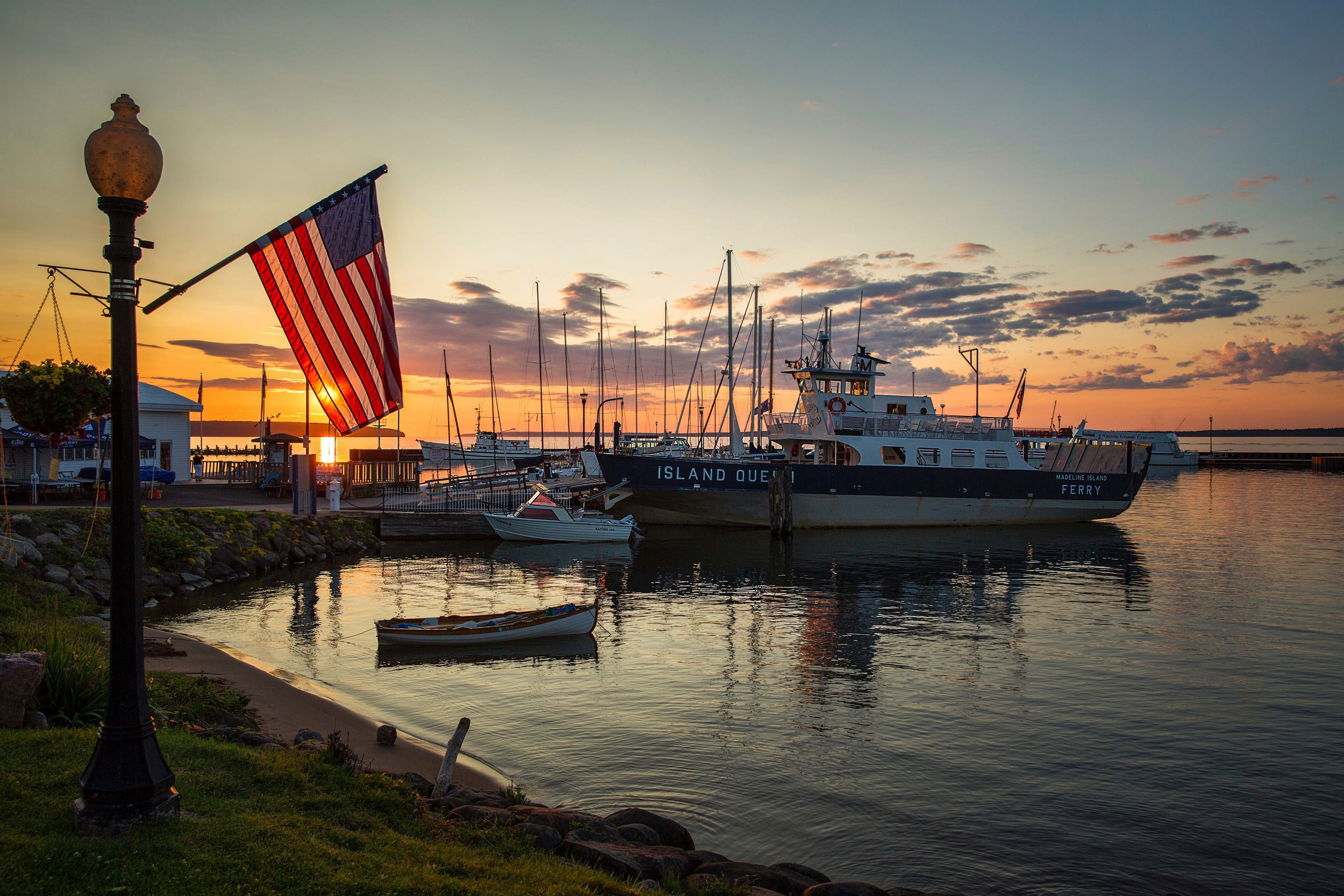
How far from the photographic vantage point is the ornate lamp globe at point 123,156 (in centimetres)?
513

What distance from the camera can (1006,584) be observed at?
27.0 metres

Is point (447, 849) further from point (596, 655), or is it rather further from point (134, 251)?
point (596, 655)

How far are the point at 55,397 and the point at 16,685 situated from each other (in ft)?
12.3

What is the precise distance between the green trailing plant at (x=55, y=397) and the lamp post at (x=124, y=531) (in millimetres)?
5123

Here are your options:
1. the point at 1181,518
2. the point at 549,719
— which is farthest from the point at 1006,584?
the point at 1181,518

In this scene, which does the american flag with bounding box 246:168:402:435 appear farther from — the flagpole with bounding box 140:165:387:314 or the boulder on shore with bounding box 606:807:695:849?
the boulder on shore with bounding box 606:807:695:849

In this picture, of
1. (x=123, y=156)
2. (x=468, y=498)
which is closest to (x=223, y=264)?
(x=123, y=156)

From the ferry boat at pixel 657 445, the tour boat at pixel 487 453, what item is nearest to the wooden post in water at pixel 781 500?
the ferry boat at pixel 657 445

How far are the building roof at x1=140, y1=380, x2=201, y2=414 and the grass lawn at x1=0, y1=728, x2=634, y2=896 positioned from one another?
3324cm

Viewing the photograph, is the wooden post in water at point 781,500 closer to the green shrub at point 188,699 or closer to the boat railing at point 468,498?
the boat railing at point 468,498

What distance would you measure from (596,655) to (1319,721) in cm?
1311

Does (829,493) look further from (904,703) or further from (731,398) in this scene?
(904,703)

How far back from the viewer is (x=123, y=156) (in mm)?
5141

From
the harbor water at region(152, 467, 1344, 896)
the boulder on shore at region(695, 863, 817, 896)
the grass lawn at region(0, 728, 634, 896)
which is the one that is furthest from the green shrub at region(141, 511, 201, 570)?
the boulder on shore at region(695, 863, 817, 896)
